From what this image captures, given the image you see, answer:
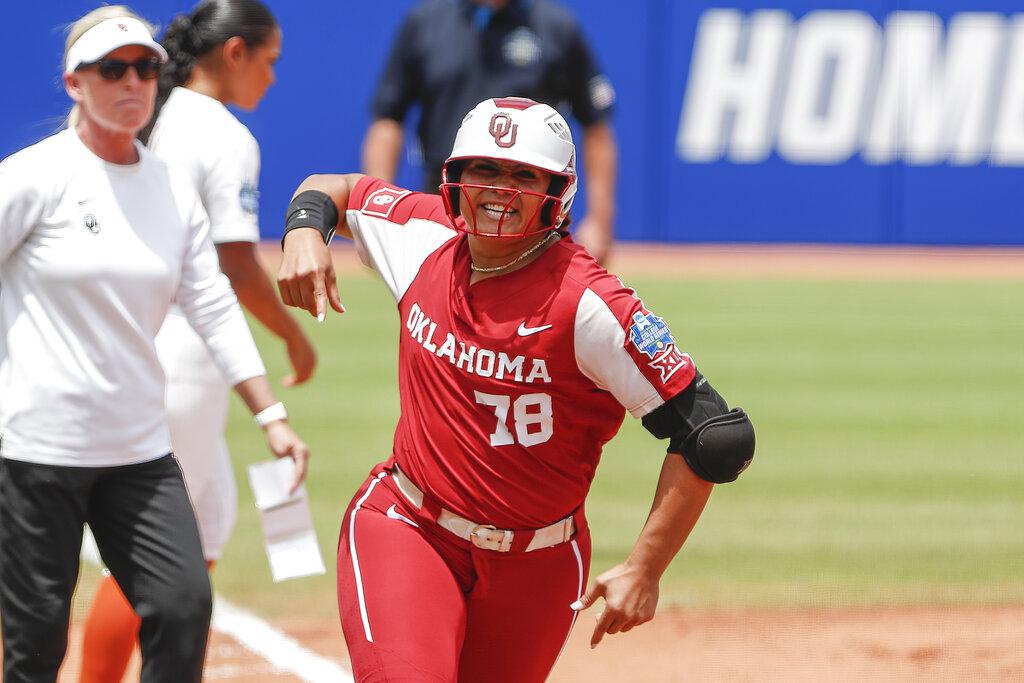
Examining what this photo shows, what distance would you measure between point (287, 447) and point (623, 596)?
1.16 meters

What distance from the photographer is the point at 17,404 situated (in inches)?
152

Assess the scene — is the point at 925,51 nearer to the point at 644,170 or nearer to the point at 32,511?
the point at 644,170

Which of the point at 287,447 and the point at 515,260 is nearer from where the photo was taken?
the point at 515,260

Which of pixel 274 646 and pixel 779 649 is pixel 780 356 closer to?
pixel 779 649

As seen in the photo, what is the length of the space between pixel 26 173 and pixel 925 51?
66.6 feet

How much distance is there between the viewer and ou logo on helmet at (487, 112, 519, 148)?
144 inches

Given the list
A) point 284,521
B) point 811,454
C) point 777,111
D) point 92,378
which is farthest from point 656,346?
point 777,111

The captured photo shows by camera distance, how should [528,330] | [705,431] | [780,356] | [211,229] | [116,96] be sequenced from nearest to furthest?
[705,431] → [528,330] → [116,96] → [211,229] → [780,356]

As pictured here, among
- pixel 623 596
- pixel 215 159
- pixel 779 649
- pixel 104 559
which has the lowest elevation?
pixel 779 649

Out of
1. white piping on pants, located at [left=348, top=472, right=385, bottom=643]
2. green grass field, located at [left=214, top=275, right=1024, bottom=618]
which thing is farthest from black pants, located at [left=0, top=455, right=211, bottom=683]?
green grass field, located at [left=214, top=275, right=1024, bottom=618]

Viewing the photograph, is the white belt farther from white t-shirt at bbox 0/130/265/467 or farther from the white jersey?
the white jersey

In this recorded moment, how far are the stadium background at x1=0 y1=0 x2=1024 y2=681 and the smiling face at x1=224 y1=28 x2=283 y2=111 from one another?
2.11 meters

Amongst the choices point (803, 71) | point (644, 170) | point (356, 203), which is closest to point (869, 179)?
point (803, 71)

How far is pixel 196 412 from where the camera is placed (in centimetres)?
471
